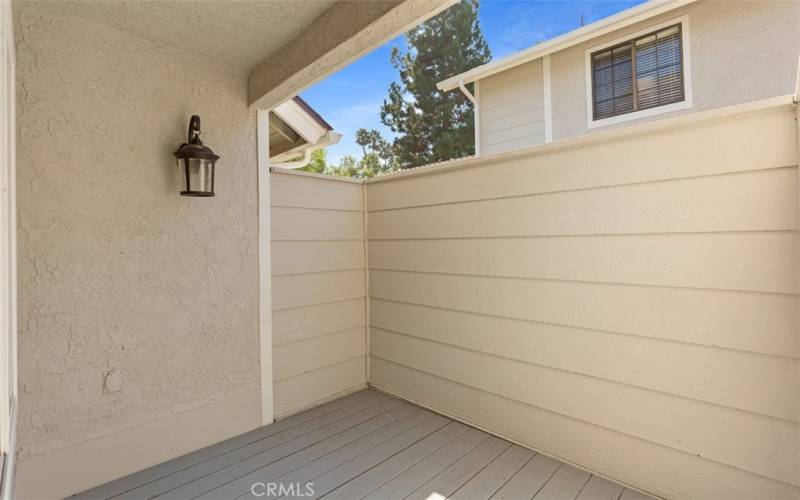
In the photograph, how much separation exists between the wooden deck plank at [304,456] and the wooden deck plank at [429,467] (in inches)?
19.8

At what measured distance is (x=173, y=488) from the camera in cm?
206

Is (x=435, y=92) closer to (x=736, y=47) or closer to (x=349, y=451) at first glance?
(x=736, y=47)

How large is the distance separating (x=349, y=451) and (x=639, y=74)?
4473mm

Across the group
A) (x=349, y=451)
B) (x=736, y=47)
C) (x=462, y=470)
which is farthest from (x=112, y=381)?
(x=736, y=47)

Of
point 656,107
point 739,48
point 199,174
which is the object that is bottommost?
point 199,174

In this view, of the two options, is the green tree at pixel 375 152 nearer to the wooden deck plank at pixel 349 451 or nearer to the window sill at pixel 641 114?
the window sill at pixel 641 114

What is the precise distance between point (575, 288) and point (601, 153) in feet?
2.53

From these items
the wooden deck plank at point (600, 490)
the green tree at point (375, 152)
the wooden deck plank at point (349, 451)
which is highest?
the green tree at point (375, 152)

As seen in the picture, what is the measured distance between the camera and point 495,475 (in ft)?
7.13

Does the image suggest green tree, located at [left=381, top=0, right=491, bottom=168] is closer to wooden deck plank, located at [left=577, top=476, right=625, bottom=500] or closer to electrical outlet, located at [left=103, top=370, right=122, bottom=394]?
wooden deck plank, located at [left=577, top=476, right=625, bottom=500]

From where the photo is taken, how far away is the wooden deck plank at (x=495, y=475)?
2.02 m

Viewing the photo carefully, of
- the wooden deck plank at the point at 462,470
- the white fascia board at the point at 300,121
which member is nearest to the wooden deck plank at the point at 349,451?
the wooden deck plank at the point at 462,470

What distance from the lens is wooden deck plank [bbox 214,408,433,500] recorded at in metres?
2.16

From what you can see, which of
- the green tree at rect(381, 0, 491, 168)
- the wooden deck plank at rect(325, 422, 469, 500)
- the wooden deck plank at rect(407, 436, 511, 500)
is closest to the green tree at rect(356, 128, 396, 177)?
the green tree at rect(381, 0, 491, 168)
